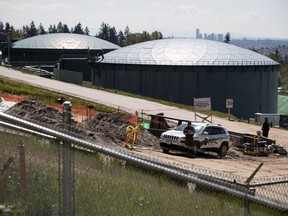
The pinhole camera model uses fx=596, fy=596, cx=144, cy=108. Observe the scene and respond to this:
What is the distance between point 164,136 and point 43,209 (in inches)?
699

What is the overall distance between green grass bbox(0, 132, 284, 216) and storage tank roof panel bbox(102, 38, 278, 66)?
59887mm

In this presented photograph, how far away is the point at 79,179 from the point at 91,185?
5.6 inches

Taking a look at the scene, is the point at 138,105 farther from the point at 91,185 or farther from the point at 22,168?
the point at 91,185

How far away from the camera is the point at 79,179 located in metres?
6.01

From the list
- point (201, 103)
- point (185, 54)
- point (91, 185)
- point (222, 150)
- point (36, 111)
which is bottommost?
point (222, 150)

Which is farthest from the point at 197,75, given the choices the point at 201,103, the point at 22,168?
the point at 22,168

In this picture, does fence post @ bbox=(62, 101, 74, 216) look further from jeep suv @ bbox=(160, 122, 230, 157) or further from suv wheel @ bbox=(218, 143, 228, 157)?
suv wheel @ bbox=(218, 143, 228, 157)

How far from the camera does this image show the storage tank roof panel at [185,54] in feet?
219

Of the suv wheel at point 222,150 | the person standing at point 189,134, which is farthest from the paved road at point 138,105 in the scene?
the person standing at point 189,134

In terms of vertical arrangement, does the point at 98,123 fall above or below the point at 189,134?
below

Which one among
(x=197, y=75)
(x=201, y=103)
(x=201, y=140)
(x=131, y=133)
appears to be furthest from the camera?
(x=197, y=75)

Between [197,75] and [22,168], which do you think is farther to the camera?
[197,75]

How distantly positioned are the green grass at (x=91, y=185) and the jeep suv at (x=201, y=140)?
16648 millimetres

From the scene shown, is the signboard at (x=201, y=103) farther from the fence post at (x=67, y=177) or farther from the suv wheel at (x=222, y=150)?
the fence post at (x=67, y=177)
